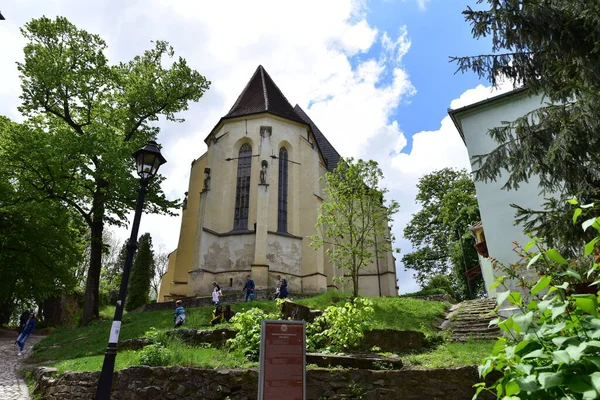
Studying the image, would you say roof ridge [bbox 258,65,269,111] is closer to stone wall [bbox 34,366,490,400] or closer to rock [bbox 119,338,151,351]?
rock [bbox 119,338,151,351]

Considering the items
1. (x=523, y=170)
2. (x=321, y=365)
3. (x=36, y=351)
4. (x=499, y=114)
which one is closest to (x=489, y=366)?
(x=321, y=365)

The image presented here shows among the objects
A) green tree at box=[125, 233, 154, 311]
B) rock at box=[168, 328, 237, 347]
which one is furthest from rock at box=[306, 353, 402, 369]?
green tree at box=[125, 233, 154, 311]

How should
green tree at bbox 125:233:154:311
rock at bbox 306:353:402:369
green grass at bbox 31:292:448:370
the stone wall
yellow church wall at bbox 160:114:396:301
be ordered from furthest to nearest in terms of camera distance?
1. green tree at bbox 125:233:154:311
2. yellow church wall at bbox 160:114:396:301
3. green grass at bbox 31:292:448:370
4. rock at bbox 306:353:402:369
5. the stone wall

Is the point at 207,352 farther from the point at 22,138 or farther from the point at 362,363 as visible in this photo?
the point at 22,138

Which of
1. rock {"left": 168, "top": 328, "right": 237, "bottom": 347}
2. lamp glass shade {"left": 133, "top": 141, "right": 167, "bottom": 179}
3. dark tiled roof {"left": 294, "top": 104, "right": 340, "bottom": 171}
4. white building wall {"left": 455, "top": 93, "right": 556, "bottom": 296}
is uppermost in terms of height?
dark tiled roof {"left": 294, "top": 104, "right": 340, "bottom": 171}

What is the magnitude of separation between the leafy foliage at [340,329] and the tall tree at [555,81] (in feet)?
13.5

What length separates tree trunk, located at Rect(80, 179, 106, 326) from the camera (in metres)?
18.3

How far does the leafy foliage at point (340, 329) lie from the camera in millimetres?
8633

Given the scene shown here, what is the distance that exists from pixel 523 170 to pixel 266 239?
50.2 ft

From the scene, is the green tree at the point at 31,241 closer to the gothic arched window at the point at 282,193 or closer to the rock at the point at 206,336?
the rock at the point at 206,336

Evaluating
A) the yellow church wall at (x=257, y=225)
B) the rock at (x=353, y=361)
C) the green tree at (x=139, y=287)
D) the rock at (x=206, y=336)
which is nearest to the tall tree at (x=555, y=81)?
the rock at (x=353, y=361)

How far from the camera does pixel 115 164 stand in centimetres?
1728

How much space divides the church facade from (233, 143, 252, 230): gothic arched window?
0.06m

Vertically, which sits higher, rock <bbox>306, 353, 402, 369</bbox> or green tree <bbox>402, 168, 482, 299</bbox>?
green tree <bbox>402, 168, 482, 299</bbox>
